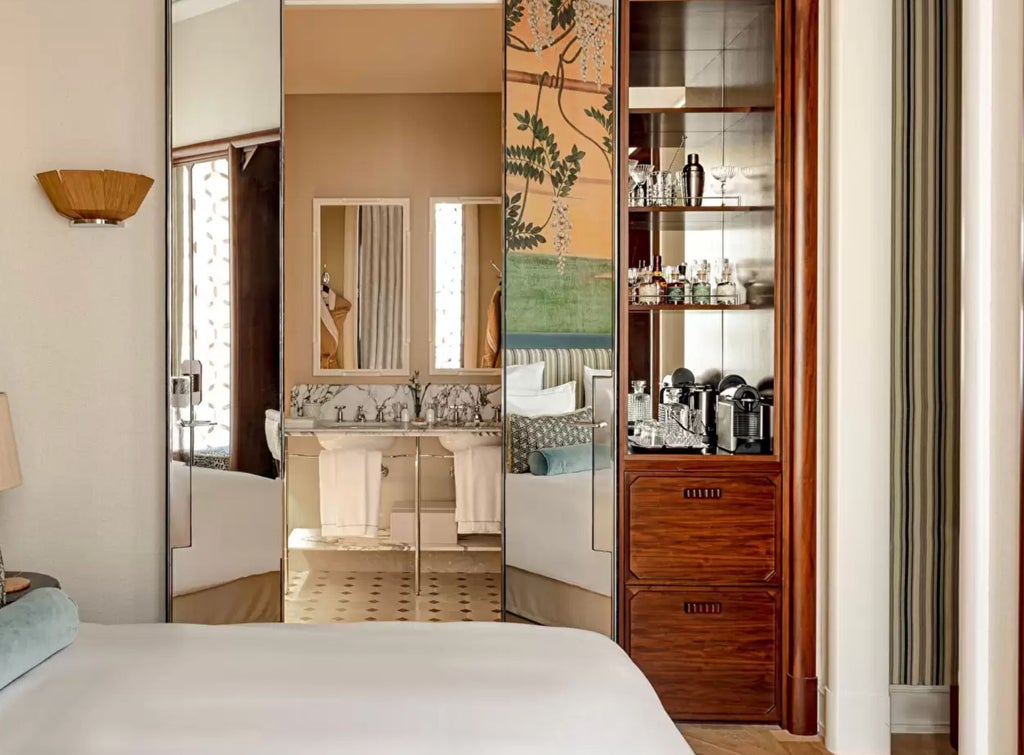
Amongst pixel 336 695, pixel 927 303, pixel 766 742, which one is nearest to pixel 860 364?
pixel 927 303

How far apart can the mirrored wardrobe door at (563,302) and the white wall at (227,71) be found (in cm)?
85

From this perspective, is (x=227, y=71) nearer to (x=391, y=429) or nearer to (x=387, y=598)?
(x=391, y=429)

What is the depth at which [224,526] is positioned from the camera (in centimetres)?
331

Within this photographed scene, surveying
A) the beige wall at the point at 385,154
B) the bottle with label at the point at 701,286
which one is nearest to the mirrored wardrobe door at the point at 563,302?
the bottle with label at the point at 701,286

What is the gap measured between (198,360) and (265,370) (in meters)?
0.23

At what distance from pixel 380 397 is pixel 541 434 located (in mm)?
2236

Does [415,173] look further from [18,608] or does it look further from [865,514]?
[18,608]

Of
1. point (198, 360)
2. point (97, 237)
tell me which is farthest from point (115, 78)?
point (198, 360)

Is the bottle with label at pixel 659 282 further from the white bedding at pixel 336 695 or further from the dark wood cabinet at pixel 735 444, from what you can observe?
the white bedding at pixel 336 695

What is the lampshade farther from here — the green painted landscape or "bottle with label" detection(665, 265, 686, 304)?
"bottle with label" detection(665, 265, 686, 304)

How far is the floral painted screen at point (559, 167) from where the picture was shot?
3.28 meters

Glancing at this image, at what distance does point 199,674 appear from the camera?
74.1 inches

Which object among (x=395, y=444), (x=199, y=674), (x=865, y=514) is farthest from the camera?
(x=395, y=444)

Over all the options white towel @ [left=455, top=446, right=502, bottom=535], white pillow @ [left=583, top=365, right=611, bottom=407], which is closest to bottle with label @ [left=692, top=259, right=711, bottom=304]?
white pillow @ [left=583, top=365, right=611, bottom=407]
